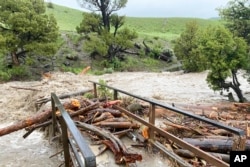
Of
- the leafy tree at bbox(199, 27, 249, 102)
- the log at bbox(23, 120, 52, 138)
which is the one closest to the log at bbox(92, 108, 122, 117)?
the log at bbox(23, 120, 52, 138)

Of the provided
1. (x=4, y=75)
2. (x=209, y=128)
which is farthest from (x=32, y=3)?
(x=209, y=128)

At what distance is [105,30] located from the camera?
2245 cm

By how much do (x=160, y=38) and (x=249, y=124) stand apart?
25.0 metres

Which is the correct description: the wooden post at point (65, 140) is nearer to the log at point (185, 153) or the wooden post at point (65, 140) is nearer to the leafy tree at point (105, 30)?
the log at point (185, 153)

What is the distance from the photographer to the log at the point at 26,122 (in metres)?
4.96

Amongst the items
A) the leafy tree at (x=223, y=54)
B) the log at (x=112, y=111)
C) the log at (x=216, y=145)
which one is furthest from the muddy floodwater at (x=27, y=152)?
the leafy tree at (x=223, y=54)

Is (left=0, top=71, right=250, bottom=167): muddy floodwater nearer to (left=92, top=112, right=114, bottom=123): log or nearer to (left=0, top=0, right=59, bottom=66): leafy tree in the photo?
(left=92, top=112, right=114, bottom=123): log

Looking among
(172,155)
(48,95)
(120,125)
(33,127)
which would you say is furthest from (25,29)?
(172,155)

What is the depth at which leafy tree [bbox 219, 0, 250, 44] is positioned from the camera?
12461 millimetres

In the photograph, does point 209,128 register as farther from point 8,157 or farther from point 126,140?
point 8,157

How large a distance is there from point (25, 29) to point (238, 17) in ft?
39.0

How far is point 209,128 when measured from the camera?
532 cm

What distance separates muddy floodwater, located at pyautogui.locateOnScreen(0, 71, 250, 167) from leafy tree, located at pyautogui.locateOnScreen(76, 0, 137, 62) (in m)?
5.75

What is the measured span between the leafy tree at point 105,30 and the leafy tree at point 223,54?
455 inches
